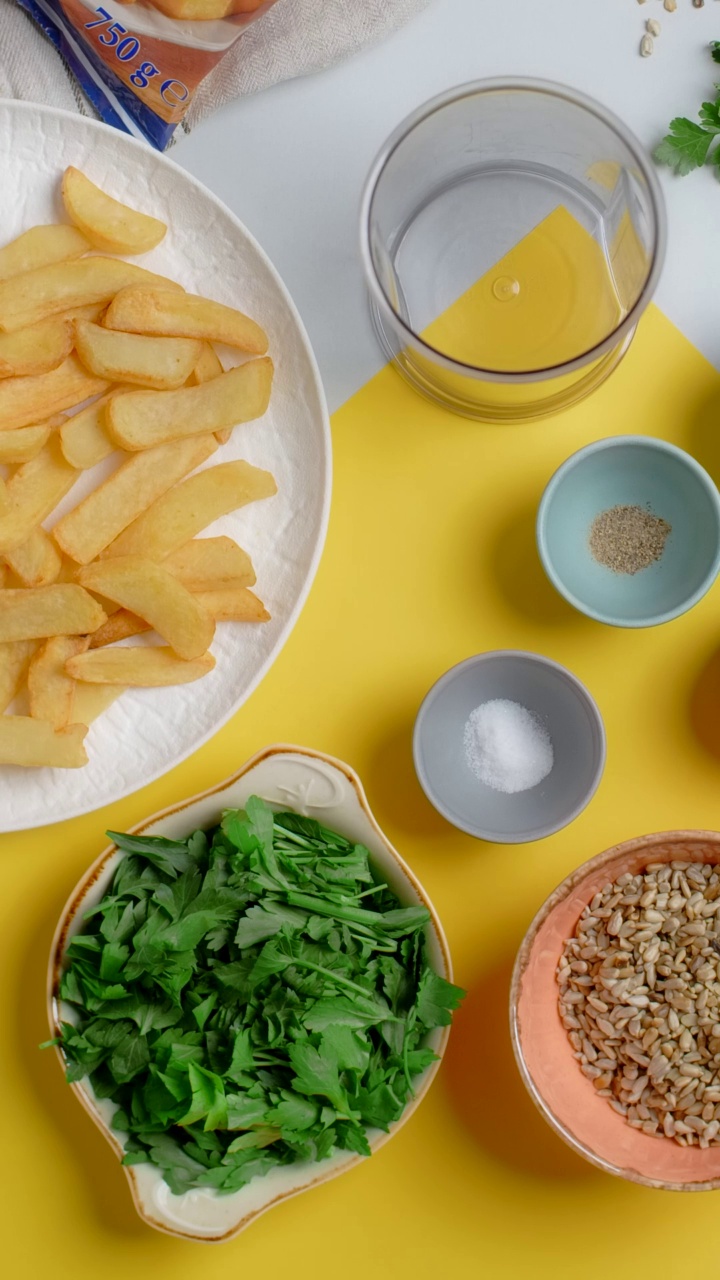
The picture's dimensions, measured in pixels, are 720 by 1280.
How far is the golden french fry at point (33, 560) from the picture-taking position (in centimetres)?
155

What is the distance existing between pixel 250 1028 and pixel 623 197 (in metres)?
1.35

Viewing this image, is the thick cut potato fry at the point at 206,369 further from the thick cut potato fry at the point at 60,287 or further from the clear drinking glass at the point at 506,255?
the clear drinking glass at the point at 506,255

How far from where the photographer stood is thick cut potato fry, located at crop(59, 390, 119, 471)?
1550mm

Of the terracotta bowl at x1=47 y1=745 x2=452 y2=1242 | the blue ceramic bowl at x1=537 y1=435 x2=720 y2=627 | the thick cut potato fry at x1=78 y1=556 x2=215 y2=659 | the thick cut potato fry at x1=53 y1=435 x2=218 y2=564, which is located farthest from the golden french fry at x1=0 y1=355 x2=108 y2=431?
the blue ceramic bowl at x1=537 y1=435 x2=720 y2=627

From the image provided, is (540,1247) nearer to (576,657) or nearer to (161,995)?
(161,995)

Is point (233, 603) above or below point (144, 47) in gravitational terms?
below

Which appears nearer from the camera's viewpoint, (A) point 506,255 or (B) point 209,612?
(B) point 209,612

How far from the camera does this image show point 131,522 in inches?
61.9

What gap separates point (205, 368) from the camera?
158 centimetres

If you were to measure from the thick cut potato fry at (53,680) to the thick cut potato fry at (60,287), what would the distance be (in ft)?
1.48

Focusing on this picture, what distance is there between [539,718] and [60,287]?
0.97m

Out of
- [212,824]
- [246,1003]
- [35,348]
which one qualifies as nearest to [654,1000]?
[246,1003]

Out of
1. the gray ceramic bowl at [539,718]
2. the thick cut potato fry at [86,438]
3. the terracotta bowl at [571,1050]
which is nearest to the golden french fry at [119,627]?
the thick cut potato fry at [86,438]

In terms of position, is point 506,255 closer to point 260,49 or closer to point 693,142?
point 693,142
